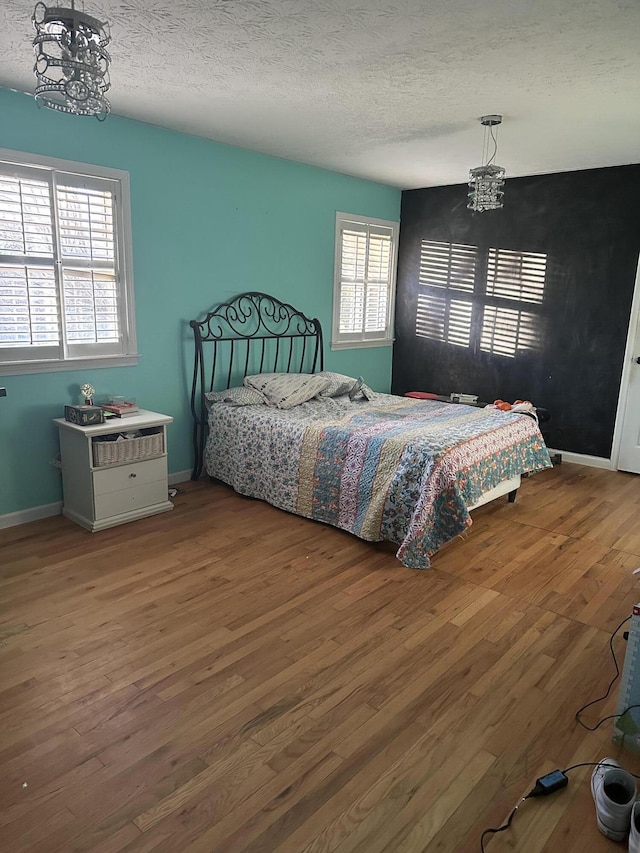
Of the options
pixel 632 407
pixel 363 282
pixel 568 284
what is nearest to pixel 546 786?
pixel 632 407

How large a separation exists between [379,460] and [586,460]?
270cm

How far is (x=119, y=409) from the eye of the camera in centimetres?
368

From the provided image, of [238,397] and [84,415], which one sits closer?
[84,415]

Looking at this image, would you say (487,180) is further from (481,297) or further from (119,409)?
(119,409)

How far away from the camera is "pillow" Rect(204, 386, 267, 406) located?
→ 427cm

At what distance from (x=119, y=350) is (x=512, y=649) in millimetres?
2998

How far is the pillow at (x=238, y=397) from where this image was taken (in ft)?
14.0

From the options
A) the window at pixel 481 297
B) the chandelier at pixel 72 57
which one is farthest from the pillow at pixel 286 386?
the chandelier at pixel 72 57

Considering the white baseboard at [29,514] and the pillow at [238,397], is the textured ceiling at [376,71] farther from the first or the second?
the white baseboard at [29,514]

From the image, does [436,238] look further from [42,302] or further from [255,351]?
[42,302]

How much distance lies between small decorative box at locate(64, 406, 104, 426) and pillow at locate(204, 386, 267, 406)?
981 mm

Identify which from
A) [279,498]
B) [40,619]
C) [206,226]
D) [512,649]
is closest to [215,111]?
[206,226]

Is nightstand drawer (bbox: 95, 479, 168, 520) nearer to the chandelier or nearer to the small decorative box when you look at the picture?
the small decorative box

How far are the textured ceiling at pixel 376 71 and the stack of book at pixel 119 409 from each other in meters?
1.79
